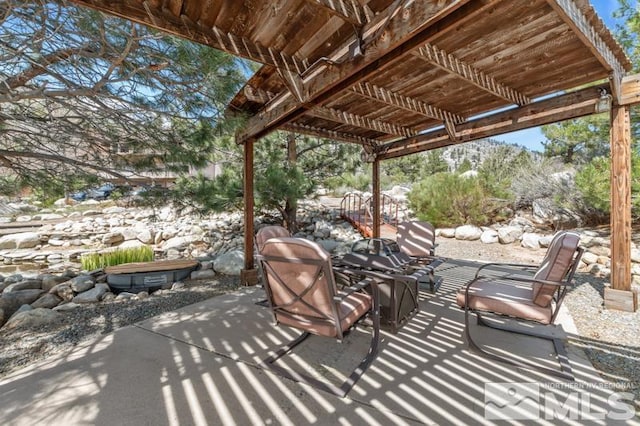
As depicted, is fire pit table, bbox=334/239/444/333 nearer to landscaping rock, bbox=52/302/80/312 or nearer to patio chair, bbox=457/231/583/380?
patio chair, bbox=457/231/583/380

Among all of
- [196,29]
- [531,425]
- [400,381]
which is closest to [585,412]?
[531,425]

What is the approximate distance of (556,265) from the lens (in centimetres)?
217

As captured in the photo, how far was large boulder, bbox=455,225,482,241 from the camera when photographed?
7824 mm

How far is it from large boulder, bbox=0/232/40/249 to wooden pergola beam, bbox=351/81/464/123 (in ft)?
37.5

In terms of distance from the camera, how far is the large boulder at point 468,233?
7.82m

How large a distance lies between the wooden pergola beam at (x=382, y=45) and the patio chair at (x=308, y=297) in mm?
1556

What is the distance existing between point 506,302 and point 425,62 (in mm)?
2489

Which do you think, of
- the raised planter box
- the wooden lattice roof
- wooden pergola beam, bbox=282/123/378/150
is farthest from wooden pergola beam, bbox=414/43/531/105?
the raised planter box

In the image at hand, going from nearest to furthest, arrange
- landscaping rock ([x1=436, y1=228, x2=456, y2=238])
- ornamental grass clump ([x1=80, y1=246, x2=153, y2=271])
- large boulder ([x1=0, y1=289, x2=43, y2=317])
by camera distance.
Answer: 1. large boulder ([x1=0, y1=289, x2=43, y2=317])
2. ornamental grass clump ([x1=80, y1=246, x2=153, y2=271])
3. landscaping rock ([x1=436, y1=228, x2=456, y2=238])

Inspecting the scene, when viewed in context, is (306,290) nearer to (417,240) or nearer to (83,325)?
(83,325)

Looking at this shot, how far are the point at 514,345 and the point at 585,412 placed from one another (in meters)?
0.79

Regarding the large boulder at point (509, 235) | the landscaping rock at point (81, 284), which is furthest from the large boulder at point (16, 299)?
the large boulder at point (509, 235)

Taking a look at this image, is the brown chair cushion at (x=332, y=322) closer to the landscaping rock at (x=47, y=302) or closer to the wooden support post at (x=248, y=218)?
the wooden support post at (x=248, y=218)

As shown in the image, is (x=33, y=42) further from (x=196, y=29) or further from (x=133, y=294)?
(x=133, y=294)
